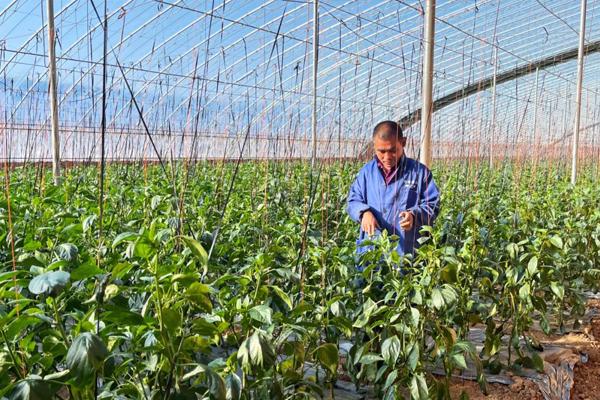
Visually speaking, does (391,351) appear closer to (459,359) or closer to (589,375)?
(459,359)

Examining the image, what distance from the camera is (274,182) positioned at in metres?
4.77

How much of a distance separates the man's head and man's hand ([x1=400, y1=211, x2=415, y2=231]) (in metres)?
0.29

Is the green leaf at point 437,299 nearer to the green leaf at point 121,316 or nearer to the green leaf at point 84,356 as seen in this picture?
the green leaf at point 121,316

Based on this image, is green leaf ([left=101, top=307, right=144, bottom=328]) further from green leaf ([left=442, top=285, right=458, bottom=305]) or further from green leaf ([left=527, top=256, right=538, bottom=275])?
green leaf ([left=527, top=256, right=538, bottom=275])

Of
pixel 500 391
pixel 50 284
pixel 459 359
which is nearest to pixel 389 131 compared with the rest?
pixel 459 359

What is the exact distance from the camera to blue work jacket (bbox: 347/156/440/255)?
2547 millimetres

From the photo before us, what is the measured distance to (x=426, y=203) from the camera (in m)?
2.54

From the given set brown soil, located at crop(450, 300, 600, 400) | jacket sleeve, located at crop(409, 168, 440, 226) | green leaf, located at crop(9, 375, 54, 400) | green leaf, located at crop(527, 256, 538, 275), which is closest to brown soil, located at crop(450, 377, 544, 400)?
brown soil, located at crop(450, 300, 600, 400)

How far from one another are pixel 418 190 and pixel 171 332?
1.62 metres

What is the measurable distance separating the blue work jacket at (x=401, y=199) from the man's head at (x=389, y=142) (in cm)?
7

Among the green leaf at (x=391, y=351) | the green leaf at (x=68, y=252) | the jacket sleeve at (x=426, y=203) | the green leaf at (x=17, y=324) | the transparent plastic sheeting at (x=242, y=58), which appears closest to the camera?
the green leaf at (x=17, y=324)

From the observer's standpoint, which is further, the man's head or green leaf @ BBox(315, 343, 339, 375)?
the man's head

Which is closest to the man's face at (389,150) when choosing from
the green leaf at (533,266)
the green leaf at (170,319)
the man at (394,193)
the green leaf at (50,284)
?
the man at (394,193)

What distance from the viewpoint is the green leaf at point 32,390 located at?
977 mm
